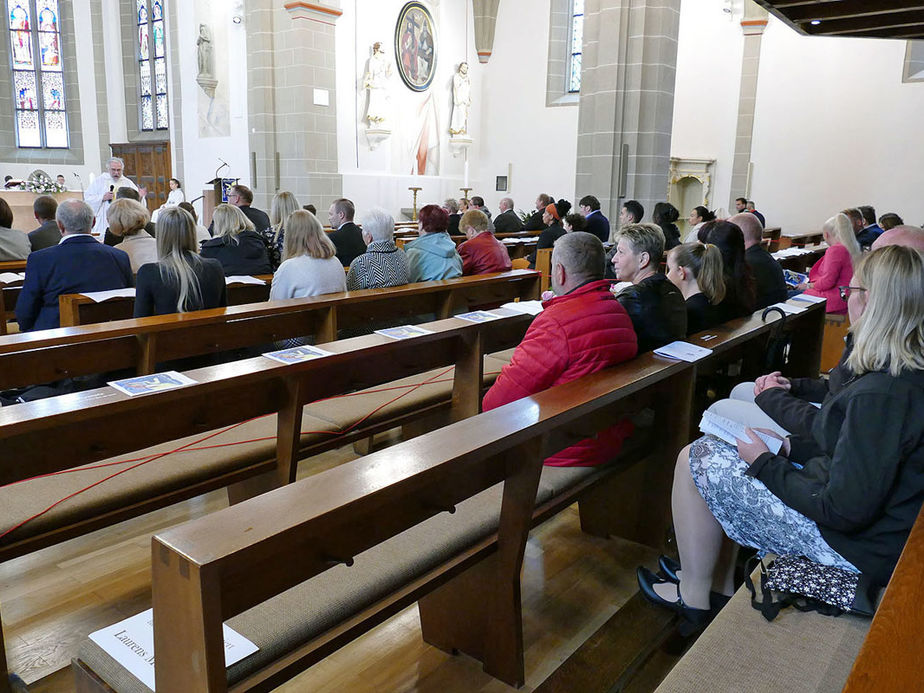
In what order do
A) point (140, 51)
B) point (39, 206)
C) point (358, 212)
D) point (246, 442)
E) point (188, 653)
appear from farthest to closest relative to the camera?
point (140, 51)
point (358, 212)
point (39, 206)
point (246, 442)
point (188, 653)

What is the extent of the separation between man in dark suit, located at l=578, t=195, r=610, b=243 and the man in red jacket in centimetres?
465

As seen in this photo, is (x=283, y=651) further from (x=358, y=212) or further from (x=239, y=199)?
(x=358, y=212)

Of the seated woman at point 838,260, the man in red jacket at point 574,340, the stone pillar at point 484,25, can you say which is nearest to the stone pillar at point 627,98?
the seated woman at point 838,260

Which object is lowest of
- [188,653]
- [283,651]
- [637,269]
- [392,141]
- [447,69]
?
[283,651]

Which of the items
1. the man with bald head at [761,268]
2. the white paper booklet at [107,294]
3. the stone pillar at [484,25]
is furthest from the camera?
the stone pillar at [484,25]

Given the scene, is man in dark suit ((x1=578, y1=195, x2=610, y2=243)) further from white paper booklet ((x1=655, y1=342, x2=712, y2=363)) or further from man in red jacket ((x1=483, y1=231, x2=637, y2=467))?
man in red jacket ((x1=483, y1=231, x2=637, y2=467))

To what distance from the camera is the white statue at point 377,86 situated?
12.5m

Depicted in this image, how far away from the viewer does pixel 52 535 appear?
1992mm

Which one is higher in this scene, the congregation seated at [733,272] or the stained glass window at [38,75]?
the stained glass window at [38,75]

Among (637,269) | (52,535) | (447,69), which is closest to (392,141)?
(447,69)

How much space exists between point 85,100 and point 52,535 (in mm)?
16062

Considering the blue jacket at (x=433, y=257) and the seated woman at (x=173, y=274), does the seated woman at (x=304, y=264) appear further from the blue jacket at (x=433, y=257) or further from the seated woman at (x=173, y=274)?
the blue jacket at (x=433, y=257)

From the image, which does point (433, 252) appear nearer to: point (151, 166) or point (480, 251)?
point (480, 251)

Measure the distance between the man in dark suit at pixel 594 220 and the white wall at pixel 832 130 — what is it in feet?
25.2
